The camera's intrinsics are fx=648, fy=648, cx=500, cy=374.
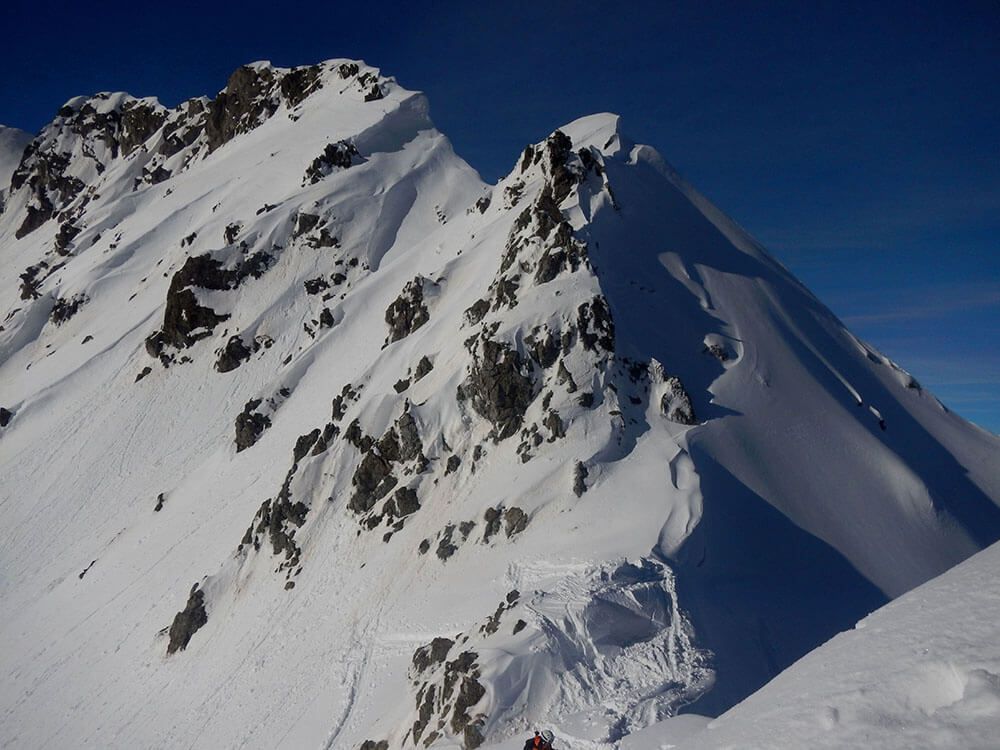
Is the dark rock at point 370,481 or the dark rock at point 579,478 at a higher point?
the dark rock at point 579,478

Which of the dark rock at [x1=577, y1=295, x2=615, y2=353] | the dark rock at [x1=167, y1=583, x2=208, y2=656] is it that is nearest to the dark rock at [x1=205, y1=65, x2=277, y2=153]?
the dark rock at [x1=167, y1=583, x2=208, y2=656]

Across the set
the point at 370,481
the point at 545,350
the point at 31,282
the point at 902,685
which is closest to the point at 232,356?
the point at 370,481

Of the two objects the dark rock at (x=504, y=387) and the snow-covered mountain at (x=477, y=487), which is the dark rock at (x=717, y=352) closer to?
the snow-covered mountain at (x=477, y=487)

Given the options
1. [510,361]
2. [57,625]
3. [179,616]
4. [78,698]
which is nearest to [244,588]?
[179,616]

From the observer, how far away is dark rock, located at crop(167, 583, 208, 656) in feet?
103

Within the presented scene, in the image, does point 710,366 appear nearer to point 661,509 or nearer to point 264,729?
point 661,509

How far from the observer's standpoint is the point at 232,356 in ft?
173

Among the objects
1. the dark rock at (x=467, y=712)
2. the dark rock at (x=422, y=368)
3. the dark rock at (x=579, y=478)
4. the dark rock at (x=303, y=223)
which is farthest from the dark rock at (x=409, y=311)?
the dark rock at (x=467, y=712)

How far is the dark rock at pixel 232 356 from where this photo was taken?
5256 centimetres

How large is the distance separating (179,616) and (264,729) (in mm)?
11304

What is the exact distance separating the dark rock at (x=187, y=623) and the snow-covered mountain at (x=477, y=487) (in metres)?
0.23

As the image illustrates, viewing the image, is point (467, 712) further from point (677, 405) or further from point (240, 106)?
point (240, 106)

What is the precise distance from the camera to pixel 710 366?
2902 centimetres

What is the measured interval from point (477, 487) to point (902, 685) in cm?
2170
